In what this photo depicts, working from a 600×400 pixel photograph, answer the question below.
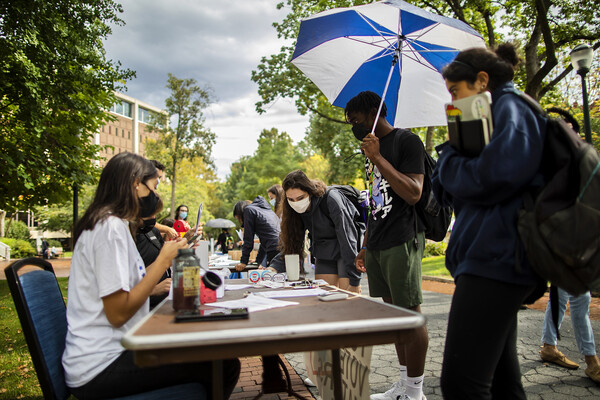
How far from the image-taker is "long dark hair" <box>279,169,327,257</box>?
13.8 ft

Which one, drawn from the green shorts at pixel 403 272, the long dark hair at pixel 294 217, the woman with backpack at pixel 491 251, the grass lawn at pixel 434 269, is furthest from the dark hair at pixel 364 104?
the grass lawn at pixel 434 269

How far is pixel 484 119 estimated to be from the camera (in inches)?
65.4

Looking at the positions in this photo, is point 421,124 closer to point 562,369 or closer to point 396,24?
point 396,24

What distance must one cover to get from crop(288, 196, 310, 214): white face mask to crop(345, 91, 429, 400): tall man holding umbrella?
42.9 inches

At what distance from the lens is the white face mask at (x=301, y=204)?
13.6 ft

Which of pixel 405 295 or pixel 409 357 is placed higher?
pixel 405 295

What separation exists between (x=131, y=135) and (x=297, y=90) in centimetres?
6526

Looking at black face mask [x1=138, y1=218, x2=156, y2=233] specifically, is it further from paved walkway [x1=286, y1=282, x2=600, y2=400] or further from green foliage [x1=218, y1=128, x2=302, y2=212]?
green foliage [x1=218, y1=128, x2=302, y2=212]

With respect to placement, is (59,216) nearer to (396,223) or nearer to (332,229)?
(332,229)

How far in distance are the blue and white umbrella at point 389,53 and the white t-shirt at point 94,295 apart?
6.94ft

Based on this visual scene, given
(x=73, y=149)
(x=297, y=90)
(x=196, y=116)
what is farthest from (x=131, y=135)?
(x=73, y=149)

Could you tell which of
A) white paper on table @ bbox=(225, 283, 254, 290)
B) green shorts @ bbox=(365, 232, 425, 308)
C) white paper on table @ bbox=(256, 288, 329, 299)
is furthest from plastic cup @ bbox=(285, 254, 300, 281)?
green shorts @ bbox=(365, 232, 425, 308)

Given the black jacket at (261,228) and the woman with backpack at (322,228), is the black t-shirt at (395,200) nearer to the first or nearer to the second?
the woman with backpack at (322,228)

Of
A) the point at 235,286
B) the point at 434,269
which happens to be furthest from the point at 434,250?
the point at 235,286
